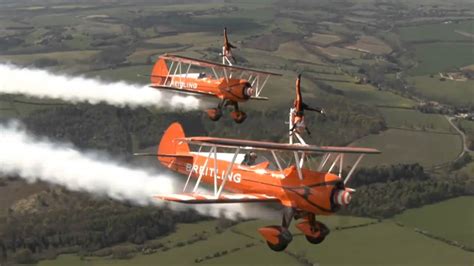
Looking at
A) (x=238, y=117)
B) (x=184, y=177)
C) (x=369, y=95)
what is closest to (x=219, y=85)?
→ (x=238, y=117)

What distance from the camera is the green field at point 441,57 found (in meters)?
165

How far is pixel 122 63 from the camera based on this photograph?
134500 millimetres

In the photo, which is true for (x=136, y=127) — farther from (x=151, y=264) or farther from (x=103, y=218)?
(x=151, y=264)

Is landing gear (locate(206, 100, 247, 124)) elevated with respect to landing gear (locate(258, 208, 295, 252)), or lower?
elevated

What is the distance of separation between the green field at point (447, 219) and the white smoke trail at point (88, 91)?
36352 millimetres

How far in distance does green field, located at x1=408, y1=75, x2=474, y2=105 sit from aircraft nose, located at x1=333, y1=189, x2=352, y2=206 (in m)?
114

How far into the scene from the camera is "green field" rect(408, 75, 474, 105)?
136 m

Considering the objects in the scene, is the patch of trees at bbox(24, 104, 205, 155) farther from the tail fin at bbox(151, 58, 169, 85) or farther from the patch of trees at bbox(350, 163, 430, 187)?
the tail fin at bbox(151, 58, 169, 85)

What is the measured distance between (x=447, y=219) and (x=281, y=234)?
59.7m

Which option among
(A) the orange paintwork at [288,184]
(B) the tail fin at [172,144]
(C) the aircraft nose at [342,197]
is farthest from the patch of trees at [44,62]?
(C) the aircraft nose at [342,197]

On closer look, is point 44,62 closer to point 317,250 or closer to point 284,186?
point 317,250

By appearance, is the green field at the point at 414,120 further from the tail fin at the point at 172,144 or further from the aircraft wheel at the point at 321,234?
the aircraft wheel at the point at 321,234

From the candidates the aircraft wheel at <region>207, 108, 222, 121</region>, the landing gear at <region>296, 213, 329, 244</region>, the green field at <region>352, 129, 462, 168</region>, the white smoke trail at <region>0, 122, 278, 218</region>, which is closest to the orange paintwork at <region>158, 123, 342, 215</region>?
the landing gear at <region>296, 213, 329, 244</region>

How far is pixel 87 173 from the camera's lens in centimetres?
4403
